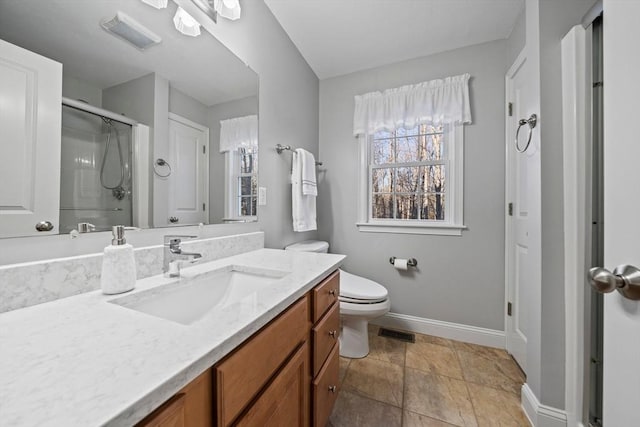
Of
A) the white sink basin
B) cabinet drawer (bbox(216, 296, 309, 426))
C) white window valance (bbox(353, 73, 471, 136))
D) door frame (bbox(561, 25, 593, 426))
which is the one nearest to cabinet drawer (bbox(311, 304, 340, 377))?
cabinet drawer (bbox(216, 296, 309, 426))

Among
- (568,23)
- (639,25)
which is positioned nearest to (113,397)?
(639,25)

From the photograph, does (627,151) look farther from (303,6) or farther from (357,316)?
(303,6)

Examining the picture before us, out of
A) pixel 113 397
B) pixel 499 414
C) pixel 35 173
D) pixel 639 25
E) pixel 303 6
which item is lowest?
pixel 499 414

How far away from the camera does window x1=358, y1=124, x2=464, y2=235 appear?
201cm

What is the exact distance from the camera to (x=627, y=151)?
0.46 metres

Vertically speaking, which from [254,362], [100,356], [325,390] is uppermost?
[100,356]

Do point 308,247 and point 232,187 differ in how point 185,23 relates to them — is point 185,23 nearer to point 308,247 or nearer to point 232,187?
point 232,187

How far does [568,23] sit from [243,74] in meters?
1.61

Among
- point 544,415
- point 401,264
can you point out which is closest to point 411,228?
point 401,264

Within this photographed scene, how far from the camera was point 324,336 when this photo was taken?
100cm

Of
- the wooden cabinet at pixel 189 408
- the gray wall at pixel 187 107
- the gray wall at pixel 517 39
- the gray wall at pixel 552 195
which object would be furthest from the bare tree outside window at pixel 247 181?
the gray wall at pixel 517 39

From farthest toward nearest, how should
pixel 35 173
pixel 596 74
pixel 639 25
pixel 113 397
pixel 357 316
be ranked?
1. pixel 357 316
2. pixel 596 74
3. pixel 35 173
4. pixel 639 25
5. pixel 113 397

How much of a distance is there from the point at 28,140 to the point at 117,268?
15.2 inches

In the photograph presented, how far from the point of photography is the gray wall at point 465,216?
6.14 ft
